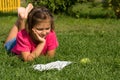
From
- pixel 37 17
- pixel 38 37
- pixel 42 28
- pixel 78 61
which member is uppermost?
pixel 37 17

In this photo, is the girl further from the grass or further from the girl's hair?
the grass

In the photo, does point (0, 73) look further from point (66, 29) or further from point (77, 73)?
point (66, 29)

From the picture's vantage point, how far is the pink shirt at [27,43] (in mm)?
5129

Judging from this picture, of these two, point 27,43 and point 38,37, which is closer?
point 38,37

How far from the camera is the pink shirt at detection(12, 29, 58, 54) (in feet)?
16.8

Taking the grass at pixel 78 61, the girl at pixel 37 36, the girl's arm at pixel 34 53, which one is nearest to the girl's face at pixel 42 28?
the girl at pixel 37 36

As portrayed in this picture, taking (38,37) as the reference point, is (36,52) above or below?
below

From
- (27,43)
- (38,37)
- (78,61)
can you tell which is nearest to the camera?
(78,61)

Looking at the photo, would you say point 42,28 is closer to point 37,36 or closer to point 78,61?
point 37,36

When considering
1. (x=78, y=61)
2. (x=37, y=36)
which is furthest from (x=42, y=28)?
(x=78, y=61)

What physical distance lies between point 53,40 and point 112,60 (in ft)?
2.94

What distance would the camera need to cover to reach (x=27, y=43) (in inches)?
203

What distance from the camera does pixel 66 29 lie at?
9.28 meters

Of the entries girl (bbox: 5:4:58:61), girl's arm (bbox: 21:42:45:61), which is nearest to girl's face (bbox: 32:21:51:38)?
girl (bbox: 5:4:58:61)
